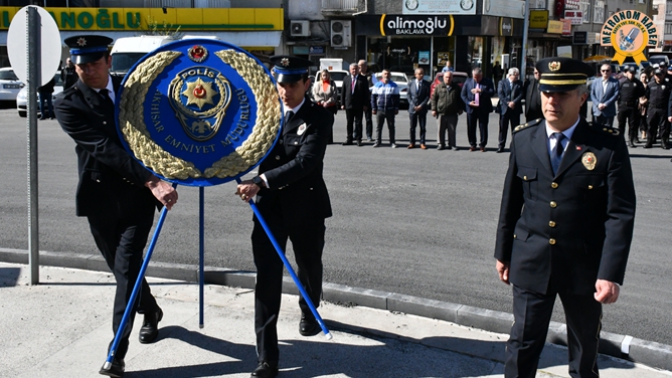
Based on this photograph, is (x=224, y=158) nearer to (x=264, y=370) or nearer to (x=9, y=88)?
(x=264, y=370)

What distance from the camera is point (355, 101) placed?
17.0 metres

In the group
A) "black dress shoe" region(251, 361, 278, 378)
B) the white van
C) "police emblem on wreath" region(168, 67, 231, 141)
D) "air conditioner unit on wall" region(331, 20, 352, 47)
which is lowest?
"black dress shoe" region(251, 361, 278, 378)

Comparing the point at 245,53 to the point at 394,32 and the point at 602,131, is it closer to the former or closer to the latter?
the point at 602,131

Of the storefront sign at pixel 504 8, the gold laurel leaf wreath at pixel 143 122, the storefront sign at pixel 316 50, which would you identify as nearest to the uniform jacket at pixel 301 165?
the gold laurel leaf wreath at pixel 143 122

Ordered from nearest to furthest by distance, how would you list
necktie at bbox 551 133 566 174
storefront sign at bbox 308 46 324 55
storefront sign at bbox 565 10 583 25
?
1. necktie at bbox 551 133 566 174
2. storefront sign at bbox 308 46 324 55
3. storefront sign at bbox 565 10 583 25

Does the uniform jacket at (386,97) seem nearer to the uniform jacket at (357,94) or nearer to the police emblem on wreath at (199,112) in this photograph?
the uniform jacket at (357,94)

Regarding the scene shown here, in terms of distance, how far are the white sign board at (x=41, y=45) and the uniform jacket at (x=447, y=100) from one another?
11.0 m

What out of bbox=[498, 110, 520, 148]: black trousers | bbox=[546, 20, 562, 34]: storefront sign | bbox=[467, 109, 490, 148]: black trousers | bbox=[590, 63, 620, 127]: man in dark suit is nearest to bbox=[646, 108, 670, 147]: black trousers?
bbox=[590, 63, 620, 127]: man in dark suit

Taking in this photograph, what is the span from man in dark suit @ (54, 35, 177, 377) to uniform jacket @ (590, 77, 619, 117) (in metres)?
13.0

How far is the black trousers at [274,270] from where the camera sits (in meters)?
4.58

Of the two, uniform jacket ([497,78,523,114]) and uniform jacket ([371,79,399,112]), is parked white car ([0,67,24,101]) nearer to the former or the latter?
uniform jacket ([371,79,399,112])

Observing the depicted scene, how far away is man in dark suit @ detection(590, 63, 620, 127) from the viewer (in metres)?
15.5

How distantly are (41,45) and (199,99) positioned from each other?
2255 millimetres

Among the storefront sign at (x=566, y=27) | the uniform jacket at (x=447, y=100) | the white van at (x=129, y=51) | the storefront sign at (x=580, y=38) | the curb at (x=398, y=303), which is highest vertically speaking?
the storefront sign at (x=566, y=27)
